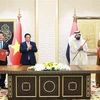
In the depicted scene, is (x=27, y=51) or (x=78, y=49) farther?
(x=78, y=49)

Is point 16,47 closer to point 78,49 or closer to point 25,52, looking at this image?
point 25,52

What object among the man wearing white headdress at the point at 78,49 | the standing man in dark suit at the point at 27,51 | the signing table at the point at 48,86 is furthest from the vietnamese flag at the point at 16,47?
the signing table at the point at 48,86

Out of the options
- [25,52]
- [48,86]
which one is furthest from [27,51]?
[48,86]

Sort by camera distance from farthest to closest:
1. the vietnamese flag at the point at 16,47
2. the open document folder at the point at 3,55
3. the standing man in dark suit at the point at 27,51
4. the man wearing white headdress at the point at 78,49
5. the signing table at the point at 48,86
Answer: the vietnamese flag at the point at 16,47, the man wearing white headdress at the point at 78,49, the standing man in dark suit at the point at 27,51, the open document folder at the point at 3,55, the signing table at the point at 48,86

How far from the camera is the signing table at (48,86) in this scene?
14.2 feet

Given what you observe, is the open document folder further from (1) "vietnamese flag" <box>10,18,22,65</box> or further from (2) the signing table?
(1) "vietnamese flag" <box>10,18,22,65</box>

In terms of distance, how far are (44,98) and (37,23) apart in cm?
347

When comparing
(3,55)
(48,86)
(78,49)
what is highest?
(78,49)

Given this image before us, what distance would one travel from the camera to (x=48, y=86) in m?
4.34

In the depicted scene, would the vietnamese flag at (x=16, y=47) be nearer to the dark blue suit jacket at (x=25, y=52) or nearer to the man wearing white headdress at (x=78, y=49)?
the dark blue suit jacket at (x=25, y=52)

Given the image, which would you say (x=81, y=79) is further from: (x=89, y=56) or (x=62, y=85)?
(x=89, y=56)

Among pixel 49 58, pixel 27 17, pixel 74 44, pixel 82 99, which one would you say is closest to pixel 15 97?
pixel 82 99

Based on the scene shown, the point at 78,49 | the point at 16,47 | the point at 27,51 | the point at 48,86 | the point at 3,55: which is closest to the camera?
the point at 48,86

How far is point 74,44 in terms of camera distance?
654 centimetres
